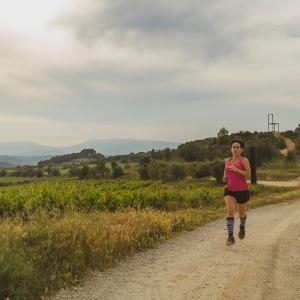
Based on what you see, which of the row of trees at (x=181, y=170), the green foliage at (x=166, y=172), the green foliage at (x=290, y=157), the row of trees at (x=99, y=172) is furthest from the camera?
the row of trees at (x=99, y=172)

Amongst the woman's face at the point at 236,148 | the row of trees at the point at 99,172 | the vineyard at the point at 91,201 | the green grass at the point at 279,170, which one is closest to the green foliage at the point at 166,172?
the green grass at the point at 279,170

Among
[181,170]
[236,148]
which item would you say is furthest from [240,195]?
[181,170]

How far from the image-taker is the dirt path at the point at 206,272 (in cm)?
696

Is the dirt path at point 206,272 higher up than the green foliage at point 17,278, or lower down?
lower down

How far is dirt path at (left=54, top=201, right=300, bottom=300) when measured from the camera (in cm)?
696

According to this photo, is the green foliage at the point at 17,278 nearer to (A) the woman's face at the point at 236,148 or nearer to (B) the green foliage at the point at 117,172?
(A) the woman's face at the point at 236,148

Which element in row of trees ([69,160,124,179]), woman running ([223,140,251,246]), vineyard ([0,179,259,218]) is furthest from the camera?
row of trees ([69,160,124,179])

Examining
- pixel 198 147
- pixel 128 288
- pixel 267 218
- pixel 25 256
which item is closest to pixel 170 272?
pixel 128 288

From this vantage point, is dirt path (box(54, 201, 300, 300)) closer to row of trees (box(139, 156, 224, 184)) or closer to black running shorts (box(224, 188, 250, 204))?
black running shorts (box(224, 188, 250, 204))

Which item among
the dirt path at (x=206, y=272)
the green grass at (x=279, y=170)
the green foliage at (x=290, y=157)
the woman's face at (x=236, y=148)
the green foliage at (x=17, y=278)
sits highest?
the green foliage at (x=290, y=157)

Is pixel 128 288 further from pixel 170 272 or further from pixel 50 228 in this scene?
pixel 50 228

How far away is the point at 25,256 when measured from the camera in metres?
Answer: 7.78

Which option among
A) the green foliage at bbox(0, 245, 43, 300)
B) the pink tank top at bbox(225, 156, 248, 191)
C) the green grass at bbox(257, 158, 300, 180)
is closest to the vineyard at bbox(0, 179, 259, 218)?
the pink tank top at bbox(225, 156, 248, 191)

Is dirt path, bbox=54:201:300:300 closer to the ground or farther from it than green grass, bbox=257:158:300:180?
closer to the ground
